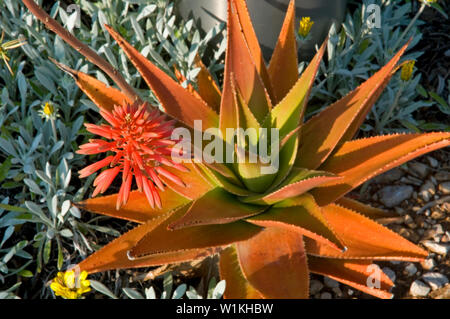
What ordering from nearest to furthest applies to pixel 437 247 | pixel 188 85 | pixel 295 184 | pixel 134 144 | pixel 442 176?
pixel 134 144
pixel 295 184
pixel 188 85
pixel 437 247
pixel 442 176

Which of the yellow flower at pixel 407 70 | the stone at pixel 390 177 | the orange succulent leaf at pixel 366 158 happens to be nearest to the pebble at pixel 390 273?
the stone at pixel 390 177

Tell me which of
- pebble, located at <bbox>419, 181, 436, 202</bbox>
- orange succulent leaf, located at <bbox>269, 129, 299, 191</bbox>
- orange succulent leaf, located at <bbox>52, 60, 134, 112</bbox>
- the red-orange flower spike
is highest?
orange succulent leaf, located at <bbox>52, 60, 134, 112</bbox>

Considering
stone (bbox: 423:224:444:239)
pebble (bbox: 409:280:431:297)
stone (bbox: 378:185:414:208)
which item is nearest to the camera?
pebble (bbox: 409:280:431:297)

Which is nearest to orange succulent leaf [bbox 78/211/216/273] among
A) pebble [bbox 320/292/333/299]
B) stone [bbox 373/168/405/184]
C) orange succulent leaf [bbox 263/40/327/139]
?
orange succulent leaf [bbox 263/40/327/139]

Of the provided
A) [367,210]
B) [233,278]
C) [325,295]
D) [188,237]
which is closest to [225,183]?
[188,237]

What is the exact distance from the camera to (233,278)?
157cm

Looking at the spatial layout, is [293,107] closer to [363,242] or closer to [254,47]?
[254,47]

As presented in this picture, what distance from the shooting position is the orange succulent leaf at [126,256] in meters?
1.50

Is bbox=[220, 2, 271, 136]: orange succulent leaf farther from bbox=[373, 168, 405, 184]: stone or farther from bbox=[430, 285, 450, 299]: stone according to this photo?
bbox=[430, 285, 450, 299]: stone

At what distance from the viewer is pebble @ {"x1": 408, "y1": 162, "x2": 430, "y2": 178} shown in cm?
219

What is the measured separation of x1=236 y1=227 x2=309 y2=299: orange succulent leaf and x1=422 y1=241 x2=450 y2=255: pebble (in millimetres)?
726

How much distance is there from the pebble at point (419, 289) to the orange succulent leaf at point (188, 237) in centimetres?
71

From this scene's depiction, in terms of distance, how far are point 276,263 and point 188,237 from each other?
279 millimetres

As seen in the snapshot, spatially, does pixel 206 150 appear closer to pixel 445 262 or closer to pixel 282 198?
pixel 282 198
